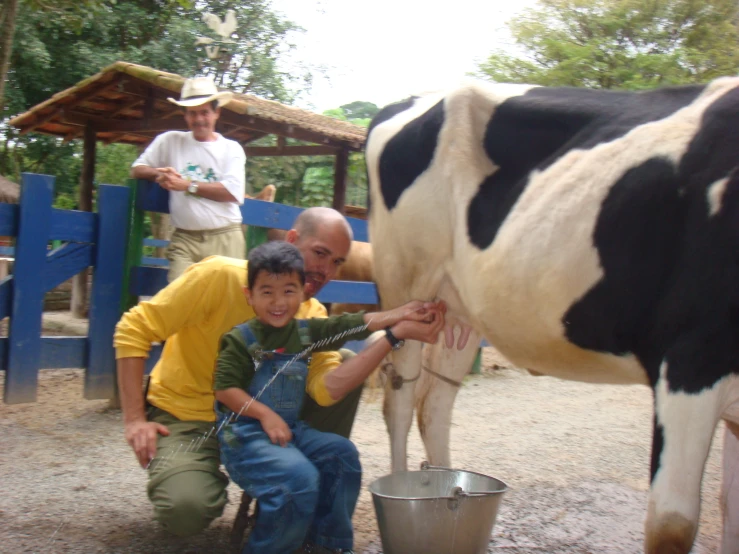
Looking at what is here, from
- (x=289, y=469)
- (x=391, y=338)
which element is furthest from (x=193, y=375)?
(x=391, y=338)

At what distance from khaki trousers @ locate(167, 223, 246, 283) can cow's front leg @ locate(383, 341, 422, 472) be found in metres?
1.55

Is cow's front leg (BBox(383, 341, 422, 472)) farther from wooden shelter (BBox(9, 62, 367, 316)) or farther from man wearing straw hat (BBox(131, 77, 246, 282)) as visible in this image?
wooden shelter (BBox(9, 62, 367, 316))

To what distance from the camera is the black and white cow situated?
85.2 inches

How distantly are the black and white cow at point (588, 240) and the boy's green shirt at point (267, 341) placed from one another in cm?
56

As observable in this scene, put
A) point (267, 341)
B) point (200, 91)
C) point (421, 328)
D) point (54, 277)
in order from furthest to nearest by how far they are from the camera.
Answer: point (200, 91)
point (54, 277)
point (421, 328)
point (267, 341)

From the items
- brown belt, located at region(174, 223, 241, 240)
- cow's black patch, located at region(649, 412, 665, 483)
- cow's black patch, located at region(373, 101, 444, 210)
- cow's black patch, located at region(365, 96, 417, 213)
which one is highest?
cow's black patch, located at region(365, 96, 417, 213)

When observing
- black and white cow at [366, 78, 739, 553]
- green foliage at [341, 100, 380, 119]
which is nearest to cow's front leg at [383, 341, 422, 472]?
black and white cow at [366, 78, 739, 553]

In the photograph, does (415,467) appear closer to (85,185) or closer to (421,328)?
(421,328)

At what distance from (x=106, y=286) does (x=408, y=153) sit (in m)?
2.21

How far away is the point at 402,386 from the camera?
348 centimetres

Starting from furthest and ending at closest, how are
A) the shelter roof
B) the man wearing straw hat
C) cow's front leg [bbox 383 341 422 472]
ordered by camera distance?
the shelter roof < the man wearing straw hat < cow's front leg [bbox 383 341 422 472]

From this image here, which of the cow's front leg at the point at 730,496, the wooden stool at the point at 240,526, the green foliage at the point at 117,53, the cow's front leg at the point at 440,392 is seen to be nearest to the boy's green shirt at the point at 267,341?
the wooden stool at the point at 240,526

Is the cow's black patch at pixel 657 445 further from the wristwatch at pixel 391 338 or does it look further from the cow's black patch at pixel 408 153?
the cow's black patch at pixel 408 153

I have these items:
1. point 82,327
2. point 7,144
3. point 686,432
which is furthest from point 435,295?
point 7,144
